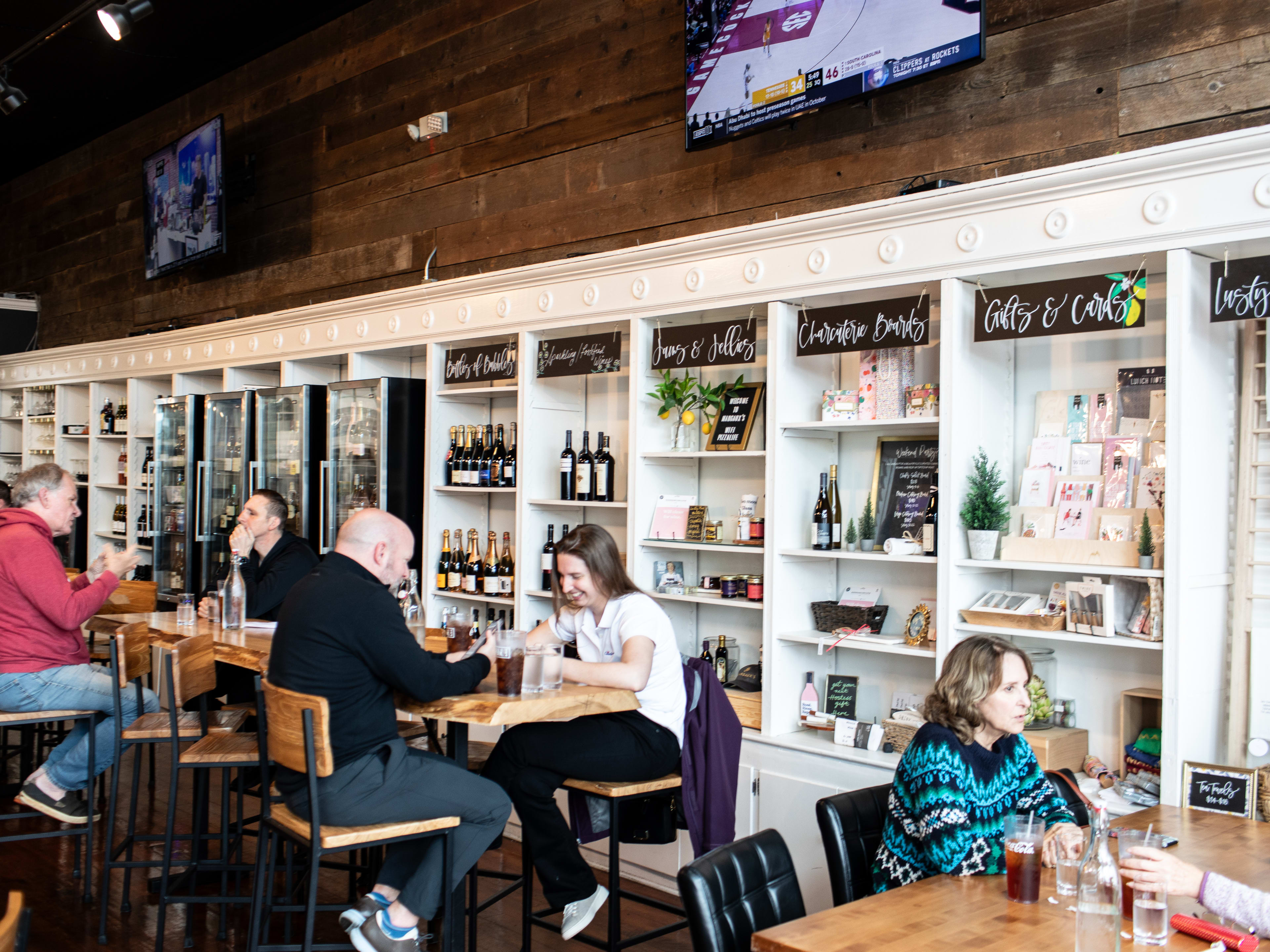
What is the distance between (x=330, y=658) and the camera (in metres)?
3.01

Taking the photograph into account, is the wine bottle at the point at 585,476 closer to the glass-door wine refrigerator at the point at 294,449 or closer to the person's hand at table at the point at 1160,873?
the glass-door wine refrigerator at the point at 294,449

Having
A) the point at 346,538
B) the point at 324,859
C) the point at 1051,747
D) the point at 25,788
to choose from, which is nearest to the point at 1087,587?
the point at 1051,747

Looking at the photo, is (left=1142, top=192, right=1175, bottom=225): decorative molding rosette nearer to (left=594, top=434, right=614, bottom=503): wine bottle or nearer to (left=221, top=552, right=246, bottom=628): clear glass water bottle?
(left=594, top=434, right=614, bottom=503): wine bottle

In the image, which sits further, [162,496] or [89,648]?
[162,496]

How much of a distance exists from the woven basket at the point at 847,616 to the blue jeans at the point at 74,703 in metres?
2.68

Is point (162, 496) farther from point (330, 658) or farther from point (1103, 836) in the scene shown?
point (1103, 836)

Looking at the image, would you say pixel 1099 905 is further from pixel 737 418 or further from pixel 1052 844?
pixel 737 418

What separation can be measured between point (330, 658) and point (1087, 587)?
2269mm

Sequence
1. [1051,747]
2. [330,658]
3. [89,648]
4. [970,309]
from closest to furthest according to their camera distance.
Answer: [330,658]
[1051,747]
[970,309]
[89,648]

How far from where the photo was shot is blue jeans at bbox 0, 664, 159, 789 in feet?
14.4

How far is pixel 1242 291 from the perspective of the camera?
3.04 m

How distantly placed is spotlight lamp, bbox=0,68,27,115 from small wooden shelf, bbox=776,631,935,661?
5.76 metres

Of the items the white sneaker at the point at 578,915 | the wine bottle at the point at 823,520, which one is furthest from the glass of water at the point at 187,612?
the wine bottle at the point at 823,520

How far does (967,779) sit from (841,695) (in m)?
1.74
